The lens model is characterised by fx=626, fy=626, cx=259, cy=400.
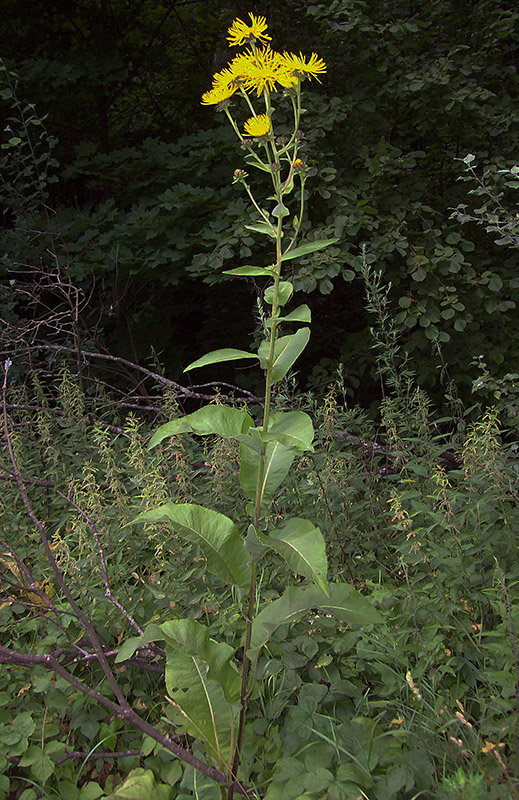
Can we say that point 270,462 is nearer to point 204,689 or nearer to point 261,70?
point 204,689

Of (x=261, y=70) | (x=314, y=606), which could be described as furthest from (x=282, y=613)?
(x=261, y=70)

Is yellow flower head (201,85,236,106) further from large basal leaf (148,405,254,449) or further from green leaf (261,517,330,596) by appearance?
green leaf (261,517,330,596)

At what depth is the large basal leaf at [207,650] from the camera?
1.75m

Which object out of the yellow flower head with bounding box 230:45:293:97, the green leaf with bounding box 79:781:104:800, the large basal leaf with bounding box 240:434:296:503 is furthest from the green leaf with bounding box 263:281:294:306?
the green leaf with bounding box 79:781:104:800

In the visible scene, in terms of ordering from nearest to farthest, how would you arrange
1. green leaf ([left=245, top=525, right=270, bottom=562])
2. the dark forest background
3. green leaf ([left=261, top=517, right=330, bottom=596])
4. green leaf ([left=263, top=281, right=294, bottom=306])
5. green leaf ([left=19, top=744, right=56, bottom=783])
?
1. green leaf ([left=261, top=517, right=330, bottom=596])
2. green leaf ([left=245, top=525, right=270, bottom=562])
3. green leaf ([left=263, top=281, right=294, bottom=306])
4. green leaf ([left=19, top=744, right=56, bottom=783])
5. the dark forest background

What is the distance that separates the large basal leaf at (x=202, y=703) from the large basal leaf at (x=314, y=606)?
Answer: 0.19 metres

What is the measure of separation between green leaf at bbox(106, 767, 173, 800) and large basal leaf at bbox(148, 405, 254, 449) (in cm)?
101

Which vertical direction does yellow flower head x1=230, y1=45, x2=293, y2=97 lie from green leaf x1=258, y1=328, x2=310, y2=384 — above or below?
above

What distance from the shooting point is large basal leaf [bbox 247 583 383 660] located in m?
1.67

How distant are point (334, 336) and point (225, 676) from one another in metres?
4.23

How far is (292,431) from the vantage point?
1638 millimetres

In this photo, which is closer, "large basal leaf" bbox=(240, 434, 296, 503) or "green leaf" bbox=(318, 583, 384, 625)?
"green leaf" bbox=(318, 583, 384, 625)

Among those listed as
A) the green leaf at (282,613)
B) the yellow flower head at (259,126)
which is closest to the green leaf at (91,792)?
the green leaf at (282,613)

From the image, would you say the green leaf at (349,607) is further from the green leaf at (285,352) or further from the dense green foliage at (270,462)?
the green leaf at (285,352)
